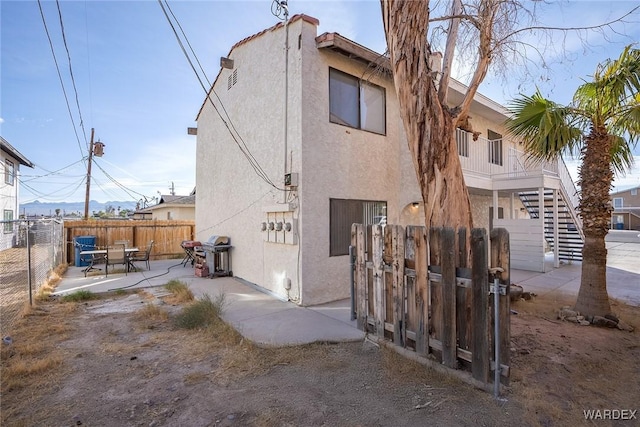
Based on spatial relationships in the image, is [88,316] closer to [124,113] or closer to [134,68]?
[134,68]

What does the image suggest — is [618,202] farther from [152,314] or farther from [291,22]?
[152,314]

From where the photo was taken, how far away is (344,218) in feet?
24.5

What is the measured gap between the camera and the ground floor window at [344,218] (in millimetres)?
7207

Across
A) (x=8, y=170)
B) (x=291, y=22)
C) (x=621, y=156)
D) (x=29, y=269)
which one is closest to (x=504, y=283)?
(x=621, y=156)

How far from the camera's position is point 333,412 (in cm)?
309

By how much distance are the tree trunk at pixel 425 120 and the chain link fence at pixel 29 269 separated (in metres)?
6.59

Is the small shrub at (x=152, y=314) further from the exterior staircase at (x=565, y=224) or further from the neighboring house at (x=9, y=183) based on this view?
the neighboring house at (x=9, y=183)

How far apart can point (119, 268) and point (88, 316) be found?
6257mm

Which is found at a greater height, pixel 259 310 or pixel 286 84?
pixel 286 84

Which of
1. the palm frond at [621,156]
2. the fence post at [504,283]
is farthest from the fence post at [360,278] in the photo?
the palm frond at [621,156]

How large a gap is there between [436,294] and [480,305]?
1.80ft

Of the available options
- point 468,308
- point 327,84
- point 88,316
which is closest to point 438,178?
point 468,308

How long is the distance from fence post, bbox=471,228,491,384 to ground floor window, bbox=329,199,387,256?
411 centimetres

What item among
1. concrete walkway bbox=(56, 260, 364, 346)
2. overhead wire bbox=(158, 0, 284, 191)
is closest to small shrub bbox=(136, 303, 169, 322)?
concrete walkway bbox=(56, 260, 364, 346)
